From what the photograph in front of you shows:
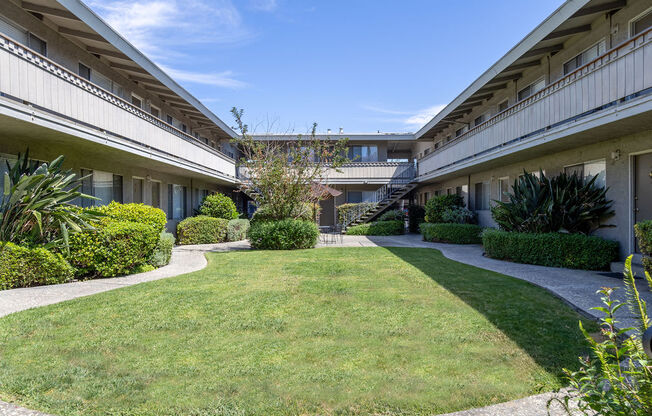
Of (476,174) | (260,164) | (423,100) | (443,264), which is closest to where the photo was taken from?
(443,264)

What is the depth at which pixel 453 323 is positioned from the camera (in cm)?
523

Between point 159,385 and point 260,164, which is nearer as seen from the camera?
point 159,385

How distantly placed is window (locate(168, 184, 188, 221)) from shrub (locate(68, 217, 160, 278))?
30.9ft

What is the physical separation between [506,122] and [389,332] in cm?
1049

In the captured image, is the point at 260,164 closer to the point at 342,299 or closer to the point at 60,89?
the point at 60,89

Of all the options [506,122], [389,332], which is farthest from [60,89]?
[506,122]

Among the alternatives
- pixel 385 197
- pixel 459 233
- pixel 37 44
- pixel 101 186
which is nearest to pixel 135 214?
pixel 101 186

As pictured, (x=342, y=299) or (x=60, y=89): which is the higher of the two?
(x=60, y=89)

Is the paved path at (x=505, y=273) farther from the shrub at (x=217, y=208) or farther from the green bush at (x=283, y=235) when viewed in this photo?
the shrub at (x=217, y=208)

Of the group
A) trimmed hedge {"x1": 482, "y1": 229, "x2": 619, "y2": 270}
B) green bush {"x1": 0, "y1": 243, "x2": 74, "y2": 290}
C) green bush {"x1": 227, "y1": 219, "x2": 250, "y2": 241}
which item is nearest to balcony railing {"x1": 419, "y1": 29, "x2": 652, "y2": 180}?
trimmed hedge {"x1": 482, "y1": 229, "x2": 619, "y2": 270}

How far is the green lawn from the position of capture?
3.29m

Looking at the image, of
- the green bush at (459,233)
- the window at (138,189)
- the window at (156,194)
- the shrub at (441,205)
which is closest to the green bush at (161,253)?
the window at (138,189)

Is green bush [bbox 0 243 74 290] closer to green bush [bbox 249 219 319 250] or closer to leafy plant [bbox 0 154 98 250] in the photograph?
leafy plant [bbox 0 154 98 250]

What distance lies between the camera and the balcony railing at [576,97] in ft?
23.9
